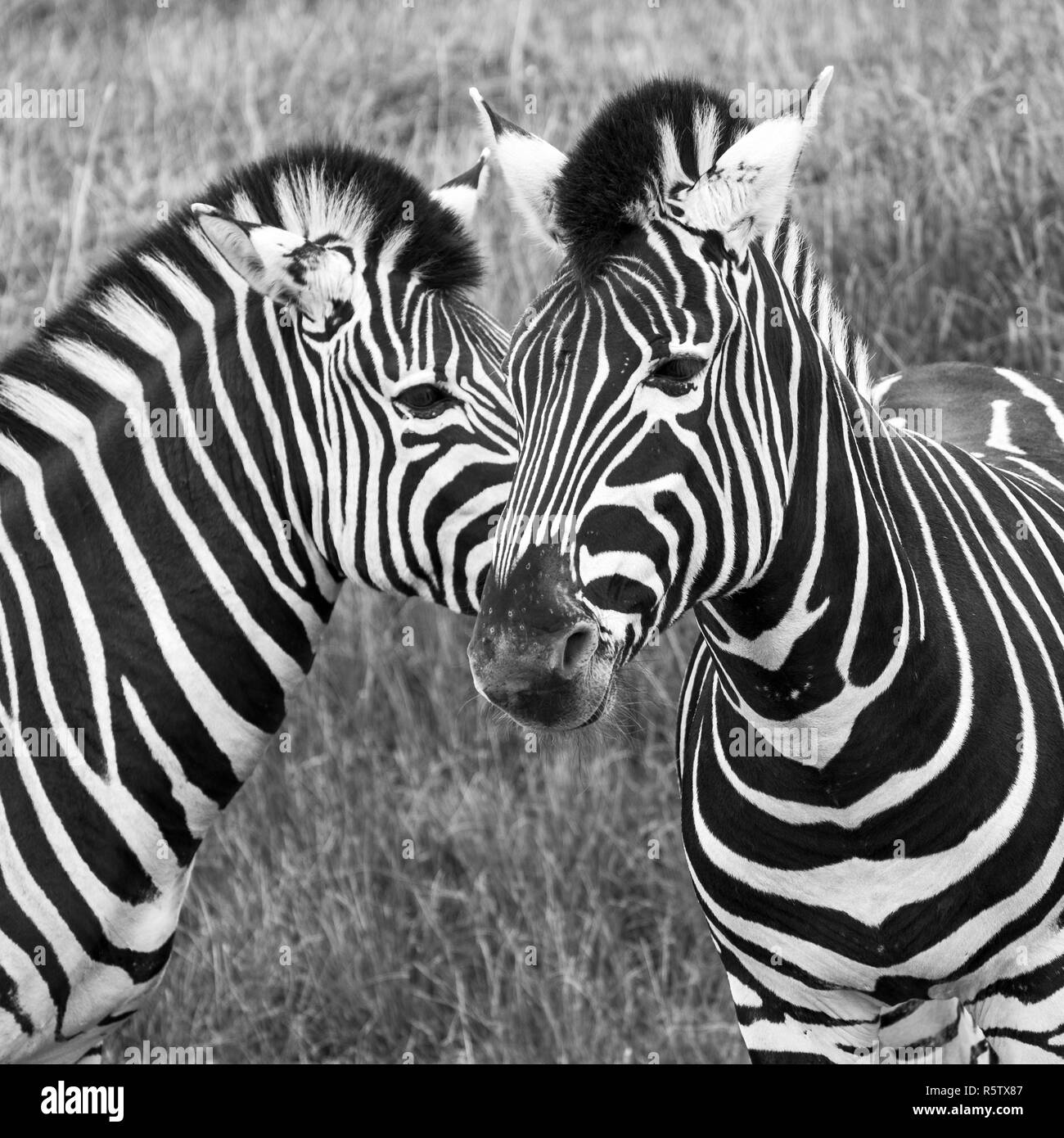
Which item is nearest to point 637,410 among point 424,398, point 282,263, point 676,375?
point 676,375

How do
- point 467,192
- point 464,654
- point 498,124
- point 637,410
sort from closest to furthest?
point 637,410, point 498,124, point 467,192, point 464,654

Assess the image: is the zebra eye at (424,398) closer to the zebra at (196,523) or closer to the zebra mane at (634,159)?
the zebra at (196,523)

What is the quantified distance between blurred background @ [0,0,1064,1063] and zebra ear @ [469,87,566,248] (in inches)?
38.5

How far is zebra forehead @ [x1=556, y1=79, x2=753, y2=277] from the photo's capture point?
2.54 metres

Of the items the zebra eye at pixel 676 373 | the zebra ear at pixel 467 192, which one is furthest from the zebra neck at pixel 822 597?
the zebra ear at pixel 467 192

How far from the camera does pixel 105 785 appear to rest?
3.42 m

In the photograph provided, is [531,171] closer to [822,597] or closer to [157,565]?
[822,597]

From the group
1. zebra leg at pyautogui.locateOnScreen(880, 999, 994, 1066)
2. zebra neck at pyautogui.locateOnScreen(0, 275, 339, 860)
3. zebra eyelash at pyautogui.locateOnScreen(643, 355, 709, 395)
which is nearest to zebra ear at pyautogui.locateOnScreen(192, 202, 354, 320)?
zebra neck at pyautogui.locateOnScreen(0, 275, 339, 860)

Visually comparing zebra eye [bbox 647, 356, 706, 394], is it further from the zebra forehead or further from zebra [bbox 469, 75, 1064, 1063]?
the zebra forehead

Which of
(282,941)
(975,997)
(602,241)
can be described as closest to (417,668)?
(282,941)

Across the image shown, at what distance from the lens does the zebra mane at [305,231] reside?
365 centimetres

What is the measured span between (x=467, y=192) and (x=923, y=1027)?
2.54 metres

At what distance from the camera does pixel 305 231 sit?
3.69 m

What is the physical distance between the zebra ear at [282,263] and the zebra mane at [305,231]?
20 centimetres
